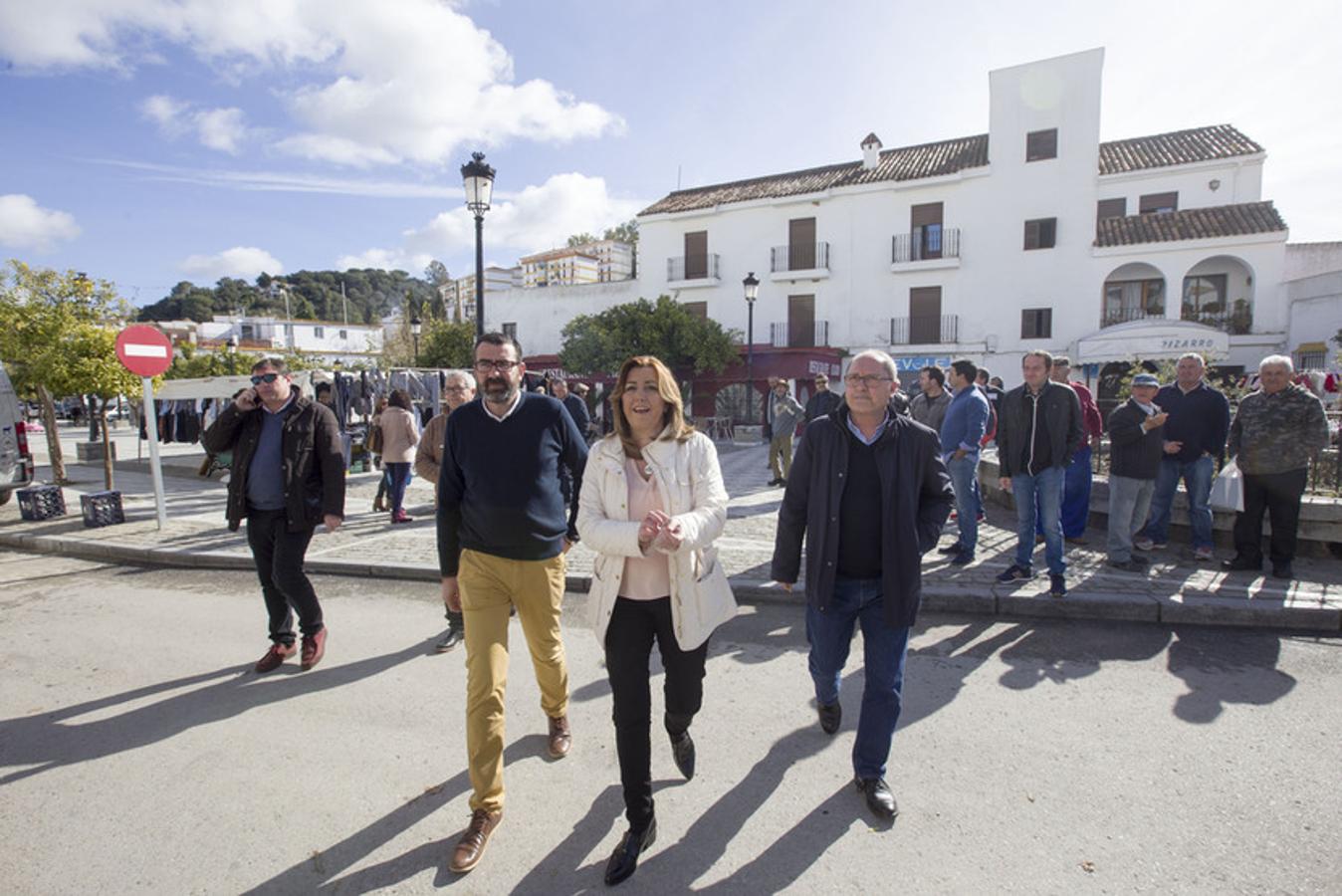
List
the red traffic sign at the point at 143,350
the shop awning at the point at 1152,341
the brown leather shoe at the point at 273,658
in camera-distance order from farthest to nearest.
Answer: the shop awning at the point at 1152,341 < the red traffic sign at the point at 143,350 < the brown leather shoe at the point at 273,658

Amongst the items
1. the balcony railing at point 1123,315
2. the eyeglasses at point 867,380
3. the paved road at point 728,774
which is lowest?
the paved road at point 728,774

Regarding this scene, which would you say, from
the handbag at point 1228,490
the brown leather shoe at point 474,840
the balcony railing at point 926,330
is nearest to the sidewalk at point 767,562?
the handbag at point 1228,490

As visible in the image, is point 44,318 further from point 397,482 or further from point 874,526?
point 874,526

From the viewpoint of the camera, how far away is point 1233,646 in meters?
4.32

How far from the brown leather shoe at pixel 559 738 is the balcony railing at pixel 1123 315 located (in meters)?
25.5

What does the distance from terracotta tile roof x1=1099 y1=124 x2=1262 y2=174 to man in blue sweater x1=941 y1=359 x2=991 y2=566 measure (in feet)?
82.9

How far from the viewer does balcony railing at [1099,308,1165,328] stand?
22656mm

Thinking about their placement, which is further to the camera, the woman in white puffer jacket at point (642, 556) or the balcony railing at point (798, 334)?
Answer: the balcony railing at point (798, 334)

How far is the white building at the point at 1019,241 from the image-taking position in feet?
71.0

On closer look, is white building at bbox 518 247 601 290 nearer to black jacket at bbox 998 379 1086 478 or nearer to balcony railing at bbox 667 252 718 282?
balcony railing at bbox 667 252 718 282

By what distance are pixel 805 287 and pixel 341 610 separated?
23974 mm

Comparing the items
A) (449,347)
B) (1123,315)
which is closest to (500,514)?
(1123,315)

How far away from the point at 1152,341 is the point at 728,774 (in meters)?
20.2

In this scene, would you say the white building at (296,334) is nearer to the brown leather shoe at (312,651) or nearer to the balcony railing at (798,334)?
the balcony railing at (798,334)
